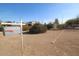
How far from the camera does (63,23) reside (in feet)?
318

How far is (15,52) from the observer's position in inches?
3816

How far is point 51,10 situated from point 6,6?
0.62m

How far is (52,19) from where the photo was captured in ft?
318

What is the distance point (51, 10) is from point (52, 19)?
0.41ft

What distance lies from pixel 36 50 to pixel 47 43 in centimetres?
19

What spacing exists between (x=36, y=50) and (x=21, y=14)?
21.2 inches

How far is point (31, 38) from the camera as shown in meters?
96.9

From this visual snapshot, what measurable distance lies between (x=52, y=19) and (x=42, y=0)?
296mm

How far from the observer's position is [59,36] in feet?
318

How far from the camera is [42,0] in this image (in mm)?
96938

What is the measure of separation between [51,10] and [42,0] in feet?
0.61

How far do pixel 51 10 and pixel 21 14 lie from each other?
0.42 m

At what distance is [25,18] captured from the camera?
97000 mm

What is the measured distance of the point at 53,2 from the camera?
9694 cm
